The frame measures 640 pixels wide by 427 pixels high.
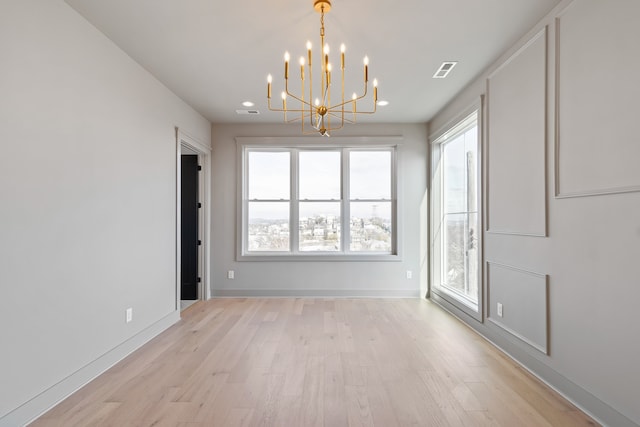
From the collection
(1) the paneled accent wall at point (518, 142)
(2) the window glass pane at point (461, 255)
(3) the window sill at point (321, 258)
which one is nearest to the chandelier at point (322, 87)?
(1) the paneled accent wall at point (518, 142)

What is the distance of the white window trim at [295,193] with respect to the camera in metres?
5.41

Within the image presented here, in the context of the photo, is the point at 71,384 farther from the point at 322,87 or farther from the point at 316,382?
the point at 322,87

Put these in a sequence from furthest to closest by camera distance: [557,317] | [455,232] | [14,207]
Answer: [455,232] < [557,317] < [14,207]

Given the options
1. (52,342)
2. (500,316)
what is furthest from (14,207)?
(500,316)

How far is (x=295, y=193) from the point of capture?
5523 mm

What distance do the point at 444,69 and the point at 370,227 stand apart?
8.83 ft

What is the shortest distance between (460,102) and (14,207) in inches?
170

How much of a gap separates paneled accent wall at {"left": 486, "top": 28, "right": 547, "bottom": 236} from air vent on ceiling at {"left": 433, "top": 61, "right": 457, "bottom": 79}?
0.40 metres

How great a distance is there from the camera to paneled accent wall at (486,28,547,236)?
268cm

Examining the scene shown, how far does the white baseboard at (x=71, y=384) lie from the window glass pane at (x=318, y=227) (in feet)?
8.44

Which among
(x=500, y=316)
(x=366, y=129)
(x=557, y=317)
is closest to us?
(x=557, y=317)

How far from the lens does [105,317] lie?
286 centimetres

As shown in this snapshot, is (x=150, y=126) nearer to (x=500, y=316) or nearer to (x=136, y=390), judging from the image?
(x=136, y=390)

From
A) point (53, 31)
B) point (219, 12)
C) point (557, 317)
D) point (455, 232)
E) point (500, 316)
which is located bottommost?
point (500, 316)
